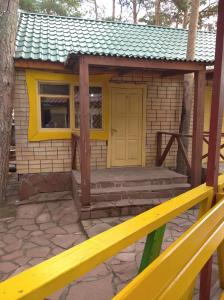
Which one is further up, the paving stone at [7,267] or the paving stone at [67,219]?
the paving stone at [67,219]

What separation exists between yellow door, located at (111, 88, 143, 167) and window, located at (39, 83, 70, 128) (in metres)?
1.19

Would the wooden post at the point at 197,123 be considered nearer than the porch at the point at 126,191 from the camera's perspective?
No

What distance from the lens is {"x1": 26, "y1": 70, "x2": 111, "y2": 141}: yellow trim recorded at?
604 centimetres

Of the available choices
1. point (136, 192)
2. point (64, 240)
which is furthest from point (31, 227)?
point (136, 192)

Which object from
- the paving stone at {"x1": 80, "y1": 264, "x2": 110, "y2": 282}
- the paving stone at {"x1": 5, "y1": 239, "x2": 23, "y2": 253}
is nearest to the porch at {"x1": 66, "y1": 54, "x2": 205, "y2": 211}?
the paving stone at {"x1": 5, "y1": 239, "x2": 23, "y2": 253}

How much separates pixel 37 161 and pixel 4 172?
0.75 metres

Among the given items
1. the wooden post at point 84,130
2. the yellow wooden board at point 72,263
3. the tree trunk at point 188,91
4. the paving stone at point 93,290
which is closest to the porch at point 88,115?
the wooden post at point 84,130

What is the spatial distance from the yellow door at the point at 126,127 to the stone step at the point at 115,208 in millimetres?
1900

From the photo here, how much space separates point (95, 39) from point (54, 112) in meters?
2.58

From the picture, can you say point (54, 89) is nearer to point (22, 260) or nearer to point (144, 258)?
point (22, 260)

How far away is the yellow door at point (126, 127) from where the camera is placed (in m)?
6.92

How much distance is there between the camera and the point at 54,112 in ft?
21.0

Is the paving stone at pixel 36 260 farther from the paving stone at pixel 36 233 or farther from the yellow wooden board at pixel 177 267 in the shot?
the yellow wooden board at pixel 177 267

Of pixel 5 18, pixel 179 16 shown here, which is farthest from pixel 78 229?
pixel 179 16
